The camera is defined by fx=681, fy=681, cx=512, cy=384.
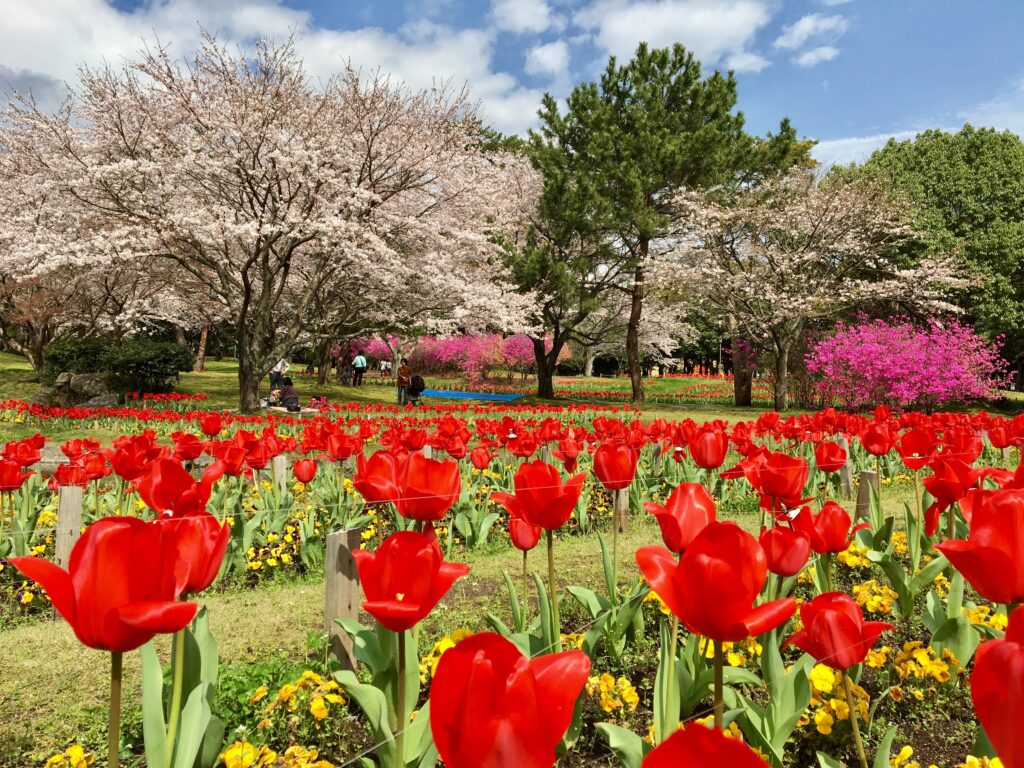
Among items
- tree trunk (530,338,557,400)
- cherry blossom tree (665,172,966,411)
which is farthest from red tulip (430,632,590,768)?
tree trunk (530,338,557,400)

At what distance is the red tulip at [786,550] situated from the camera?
192 cm

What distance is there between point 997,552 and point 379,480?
5.58ft

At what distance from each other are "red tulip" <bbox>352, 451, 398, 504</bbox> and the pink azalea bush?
18.4 m

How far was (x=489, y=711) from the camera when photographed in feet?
2.52

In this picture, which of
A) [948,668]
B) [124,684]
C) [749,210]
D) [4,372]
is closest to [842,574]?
[948,668]

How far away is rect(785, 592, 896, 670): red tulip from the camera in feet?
5.18

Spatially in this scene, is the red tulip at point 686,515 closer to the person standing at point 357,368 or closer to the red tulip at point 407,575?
the red tulip at point 407,575

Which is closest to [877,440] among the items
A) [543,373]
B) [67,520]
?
[67,520]

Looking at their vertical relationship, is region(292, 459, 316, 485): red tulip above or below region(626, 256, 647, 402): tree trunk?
below

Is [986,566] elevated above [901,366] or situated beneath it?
situated beneath

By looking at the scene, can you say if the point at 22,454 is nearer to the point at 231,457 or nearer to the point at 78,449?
the point at 78,449

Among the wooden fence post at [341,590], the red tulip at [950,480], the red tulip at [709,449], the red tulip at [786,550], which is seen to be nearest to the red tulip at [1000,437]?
the red tulip at [709,449]

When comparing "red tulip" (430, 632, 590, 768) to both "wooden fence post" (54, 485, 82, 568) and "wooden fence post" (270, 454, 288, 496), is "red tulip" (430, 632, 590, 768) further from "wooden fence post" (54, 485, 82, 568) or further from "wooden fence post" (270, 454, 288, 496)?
"wooden fence post" (270, 454, 288, 496)

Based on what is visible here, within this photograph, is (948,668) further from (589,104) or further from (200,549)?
(589,104)
